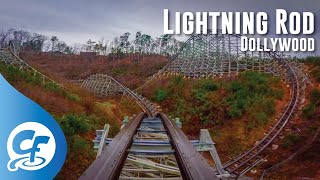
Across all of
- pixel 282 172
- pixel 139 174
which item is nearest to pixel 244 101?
pixel 282 172

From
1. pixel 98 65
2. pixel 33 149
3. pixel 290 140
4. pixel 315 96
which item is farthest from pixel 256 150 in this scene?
pixel 98 65

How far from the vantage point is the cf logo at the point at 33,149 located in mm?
4691

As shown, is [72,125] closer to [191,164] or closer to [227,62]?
[191,164]

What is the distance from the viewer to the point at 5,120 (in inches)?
197

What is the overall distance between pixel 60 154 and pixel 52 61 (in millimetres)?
28802

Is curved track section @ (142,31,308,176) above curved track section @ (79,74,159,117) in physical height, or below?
above

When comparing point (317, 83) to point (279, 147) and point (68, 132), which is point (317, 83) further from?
point (68, 132)

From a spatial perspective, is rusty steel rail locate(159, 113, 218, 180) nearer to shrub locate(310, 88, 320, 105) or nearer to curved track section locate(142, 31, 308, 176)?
shrub locate(310, 88, 320, 105)

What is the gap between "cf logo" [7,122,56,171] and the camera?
4691 millimetres

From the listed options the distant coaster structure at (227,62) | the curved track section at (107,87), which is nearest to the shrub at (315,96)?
the distant coaster structure at (227,62)

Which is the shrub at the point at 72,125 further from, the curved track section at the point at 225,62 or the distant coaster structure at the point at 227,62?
the curved track section at the point at 225,62

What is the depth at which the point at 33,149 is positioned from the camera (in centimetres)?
497

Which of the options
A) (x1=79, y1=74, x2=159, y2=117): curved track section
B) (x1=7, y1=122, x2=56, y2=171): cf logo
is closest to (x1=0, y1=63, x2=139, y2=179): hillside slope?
(x1=79, y1=74, x2=159, y2=117): curved track section

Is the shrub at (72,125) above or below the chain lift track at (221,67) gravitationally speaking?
below
